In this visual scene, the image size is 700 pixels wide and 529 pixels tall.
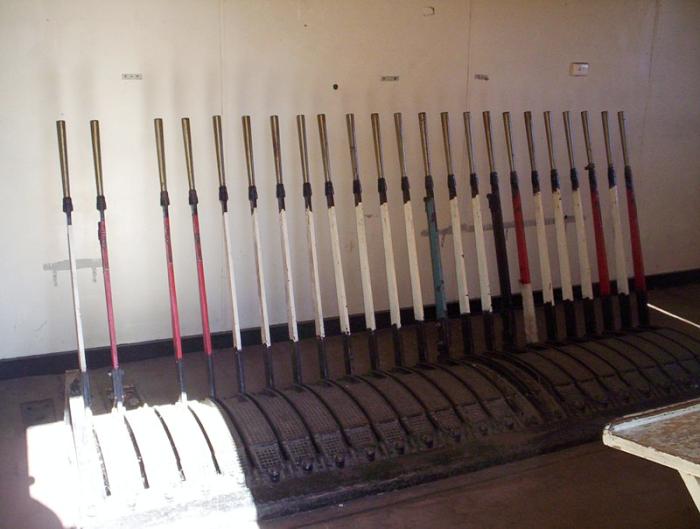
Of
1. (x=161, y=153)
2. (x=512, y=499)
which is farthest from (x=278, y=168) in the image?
(x=512, y=499)

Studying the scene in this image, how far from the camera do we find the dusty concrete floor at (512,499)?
238 centimetres

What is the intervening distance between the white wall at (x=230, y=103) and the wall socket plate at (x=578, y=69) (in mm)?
41

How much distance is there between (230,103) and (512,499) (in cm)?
224

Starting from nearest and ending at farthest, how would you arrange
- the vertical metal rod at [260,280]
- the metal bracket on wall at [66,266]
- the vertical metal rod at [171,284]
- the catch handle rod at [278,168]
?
the vertical metal rod at [171,284] < the vertical metal rod at [260,280] < the catch handle rod at [278,168] < the metal bracket on wall at [66,266]

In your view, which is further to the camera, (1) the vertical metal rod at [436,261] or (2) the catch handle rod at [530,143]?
(2) the catch handle rod at [530,143]

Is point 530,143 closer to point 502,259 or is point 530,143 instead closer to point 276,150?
point 502,259

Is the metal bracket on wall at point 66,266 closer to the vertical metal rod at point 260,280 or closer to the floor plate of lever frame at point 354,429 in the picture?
the floor plate of lever frame at point 354,429

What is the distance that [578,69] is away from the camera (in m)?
4.38

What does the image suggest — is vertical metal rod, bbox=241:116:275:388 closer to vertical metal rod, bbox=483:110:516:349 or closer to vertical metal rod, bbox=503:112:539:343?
vertical metal rod, bbox=483:110:516:349

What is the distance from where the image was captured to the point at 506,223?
4355mm

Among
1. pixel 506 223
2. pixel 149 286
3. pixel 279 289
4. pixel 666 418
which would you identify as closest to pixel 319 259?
pixel 279 289

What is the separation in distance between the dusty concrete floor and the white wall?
2.89 feet

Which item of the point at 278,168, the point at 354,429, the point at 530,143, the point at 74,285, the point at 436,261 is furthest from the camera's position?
the point at 530,143

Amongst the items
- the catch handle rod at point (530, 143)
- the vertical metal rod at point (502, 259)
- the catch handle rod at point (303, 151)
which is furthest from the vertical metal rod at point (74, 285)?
the catch handle rod at point (530, 143)
